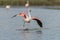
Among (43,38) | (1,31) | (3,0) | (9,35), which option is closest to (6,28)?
(1,31)

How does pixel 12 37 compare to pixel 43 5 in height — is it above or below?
above

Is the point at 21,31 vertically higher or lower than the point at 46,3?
higher

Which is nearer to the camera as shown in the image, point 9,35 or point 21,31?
point 9,35

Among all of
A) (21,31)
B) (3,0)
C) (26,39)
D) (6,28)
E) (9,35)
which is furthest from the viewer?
(3,0)

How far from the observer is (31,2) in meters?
40.3

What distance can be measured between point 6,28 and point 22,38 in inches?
119

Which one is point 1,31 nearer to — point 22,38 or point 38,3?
point 22,38

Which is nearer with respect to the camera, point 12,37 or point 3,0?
point 12,37

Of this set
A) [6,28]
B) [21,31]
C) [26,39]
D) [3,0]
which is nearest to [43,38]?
[26,39]

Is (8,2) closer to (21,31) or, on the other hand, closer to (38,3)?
(38,3)

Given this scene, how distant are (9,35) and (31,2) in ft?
81.9

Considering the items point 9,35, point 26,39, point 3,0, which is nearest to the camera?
point 26,39

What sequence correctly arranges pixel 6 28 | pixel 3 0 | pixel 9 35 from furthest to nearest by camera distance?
pixel 3 0 → pixel 6 28 → pixel 9 35

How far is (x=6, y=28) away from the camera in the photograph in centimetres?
1773
